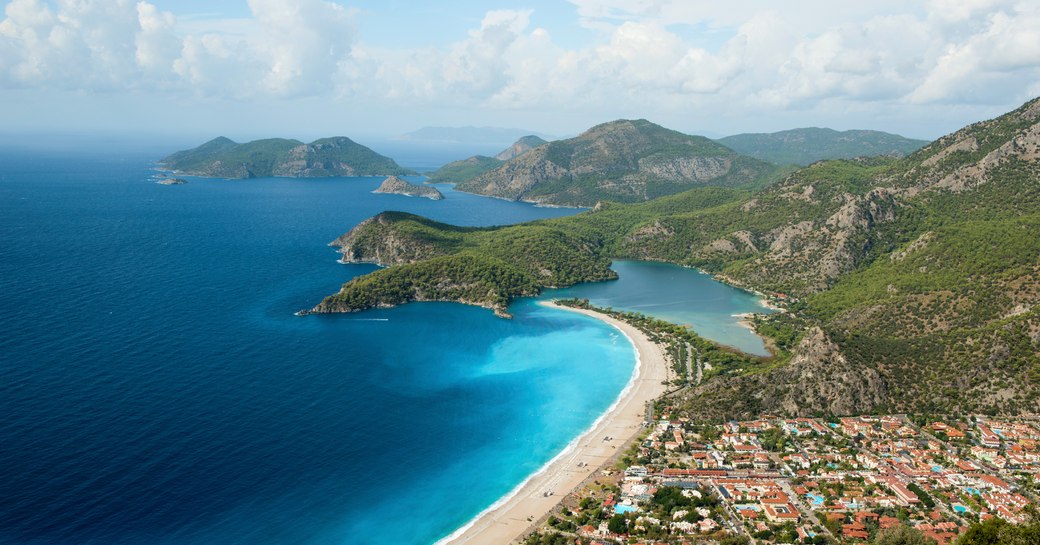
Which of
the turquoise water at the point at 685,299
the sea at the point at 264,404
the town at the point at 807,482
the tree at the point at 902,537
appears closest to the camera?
the tree at the point at 902,537

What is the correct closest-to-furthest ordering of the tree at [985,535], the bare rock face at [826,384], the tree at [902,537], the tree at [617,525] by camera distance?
the tree at [985,535] < the tree at [902,537] < the tree at [617,525] < the bare rock face at [826,384]

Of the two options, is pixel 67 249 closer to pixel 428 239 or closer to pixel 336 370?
pixel 428 239

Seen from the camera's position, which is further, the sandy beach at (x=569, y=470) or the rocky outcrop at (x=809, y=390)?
the rocky outcrop at (x=809, y=390)

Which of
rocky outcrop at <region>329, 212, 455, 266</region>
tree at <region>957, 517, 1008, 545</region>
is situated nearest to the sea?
rocky outcrop at <region>329, 212, 455, 266</region>

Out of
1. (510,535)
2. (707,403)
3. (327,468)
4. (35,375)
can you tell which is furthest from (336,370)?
(707,403)

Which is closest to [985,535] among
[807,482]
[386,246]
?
[807,482]

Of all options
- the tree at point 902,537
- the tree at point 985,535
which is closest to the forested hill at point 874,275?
the tree at point 902,537

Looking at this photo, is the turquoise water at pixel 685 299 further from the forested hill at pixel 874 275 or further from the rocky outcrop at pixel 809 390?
the rocky outcrop at pixel 809 390
